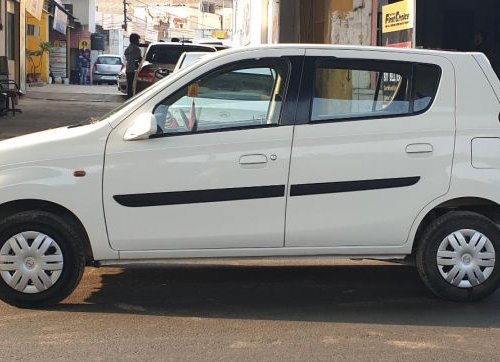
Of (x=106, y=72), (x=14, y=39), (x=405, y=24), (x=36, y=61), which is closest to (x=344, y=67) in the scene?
(x=405, y=24)

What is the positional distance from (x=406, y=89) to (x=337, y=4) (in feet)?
31.3

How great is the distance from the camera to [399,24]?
10852mm

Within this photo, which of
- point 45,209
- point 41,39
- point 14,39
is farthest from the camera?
point 41,39

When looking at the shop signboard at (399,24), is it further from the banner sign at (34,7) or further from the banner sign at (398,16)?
the banner sign at (34,7)

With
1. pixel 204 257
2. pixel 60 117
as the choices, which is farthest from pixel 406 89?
pixel 60 117

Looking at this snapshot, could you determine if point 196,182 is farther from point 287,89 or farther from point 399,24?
point 399,24

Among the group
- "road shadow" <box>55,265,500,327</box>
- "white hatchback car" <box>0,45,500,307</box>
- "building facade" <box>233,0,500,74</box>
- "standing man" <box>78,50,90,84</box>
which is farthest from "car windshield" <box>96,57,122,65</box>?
"white hatchback car" <box>0,45,500,307</box>

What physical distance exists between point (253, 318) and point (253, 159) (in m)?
1.13

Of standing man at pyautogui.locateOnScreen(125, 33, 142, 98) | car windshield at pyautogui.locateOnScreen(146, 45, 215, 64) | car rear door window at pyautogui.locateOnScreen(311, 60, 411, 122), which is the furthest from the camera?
standing man at pyautogui.locateOnScreen(125, 33, 142, 98)

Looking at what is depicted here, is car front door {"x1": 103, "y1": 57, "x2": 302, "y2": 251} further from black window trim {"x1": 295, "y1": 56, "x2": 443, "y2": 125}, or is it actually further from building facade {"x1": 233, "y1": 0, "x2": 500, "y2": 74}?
building facade {"x1": 233, "y1": 0, "x2": 500, "y2": 74}

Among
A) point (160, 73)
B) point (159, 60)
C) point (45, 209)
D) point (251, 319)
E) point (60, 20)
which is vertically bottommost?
point (251, 319)

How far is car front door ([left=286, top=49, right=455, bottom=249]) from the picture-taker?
496cm

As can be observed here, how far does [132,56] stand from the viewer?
747 inches

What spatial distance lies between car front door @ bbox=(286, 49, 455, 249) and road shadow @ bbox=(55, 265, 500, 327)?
0.51 metres
